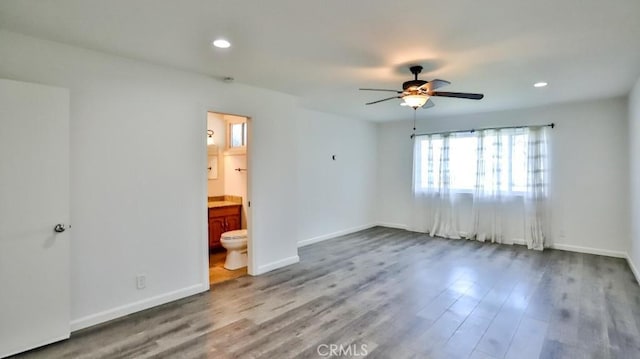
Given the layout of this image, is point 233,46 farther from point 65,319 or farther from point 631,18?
point 631,18

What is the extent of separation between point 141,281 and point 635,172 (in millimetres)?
5887

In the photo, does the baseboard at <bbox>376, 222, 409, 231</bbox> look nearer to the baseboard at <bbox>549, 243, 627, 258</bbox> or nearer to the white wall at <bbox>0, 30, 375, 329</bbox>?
the baseboard at <bbox>549, 243, 627, 258</bbox>

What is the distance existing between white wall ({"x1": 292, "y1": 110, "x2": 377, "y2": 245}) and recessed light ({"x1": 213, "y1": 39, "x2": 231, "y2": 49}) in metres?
2.83

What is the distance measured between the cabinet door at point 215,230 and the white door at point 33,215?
2.54 metres

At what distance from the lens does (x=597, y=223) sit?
16.9ft

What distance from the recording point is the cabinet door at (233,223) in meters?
5.40

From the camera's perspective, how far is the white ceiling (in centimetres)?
214

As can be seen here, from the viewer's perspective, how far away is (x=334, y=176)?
21.3 feet

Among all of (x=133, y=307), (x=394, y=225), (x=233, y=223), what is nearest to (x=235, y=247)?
(x=233, y=223)

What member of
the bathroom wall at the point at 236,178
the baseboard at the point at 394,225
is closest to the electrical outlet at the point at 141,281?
the bathroom wall at the point at 236,178

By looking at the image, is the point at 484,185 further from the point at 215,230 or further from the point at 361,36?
the point at 215,230

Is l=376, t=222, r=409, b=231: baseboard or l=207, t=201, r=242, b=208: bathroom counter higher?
l=207, t=201, r=242, b=208: bathroom counter

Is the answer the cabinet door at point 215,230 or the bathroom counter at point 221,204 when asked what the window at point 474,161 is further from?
the cabinet door at point 215,230

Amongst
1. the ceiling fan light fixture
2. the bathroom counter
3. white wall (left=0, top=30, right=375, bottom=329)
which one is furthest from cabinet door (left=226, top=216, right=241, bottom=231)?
the ceiling fan light fixture
